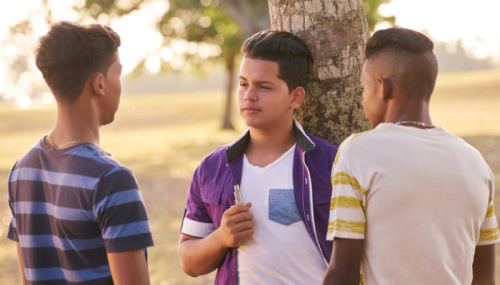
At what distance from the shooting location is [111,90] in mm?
2340

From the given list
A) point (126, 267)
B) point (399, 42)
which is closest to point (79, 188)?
point (126, 267)

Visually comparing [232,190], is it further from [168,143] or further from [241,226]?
[168,143]

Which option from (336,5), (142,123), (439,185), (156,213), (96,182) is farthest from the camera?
(142,123)

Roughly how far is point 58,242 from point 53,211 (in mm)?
120

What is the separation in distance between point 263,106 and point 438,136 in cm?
86

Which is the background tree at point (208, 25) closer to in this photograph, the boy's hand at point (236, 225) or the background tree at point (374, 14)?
the background tree at point (374, 14)

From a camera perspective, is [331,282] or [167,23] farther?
[167,23]

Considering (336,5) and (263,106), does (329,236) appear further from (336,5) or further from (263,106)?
(336,5)

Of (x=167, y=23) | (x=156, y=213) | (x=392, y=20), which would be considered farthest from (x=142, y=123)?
(x=156, y=213)

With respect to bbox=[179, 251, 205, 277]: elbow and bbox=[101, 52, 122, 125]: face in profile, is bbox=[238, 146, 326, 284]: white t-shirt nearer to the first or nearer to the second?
bbox=[179, 251, 205, 277]: elbow

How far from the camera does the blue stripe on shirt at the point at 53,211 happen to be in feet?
6.85

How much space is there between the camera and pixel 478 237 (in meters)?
2.08

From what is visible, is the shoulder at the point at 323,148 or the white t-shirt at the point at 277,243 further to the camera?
the shoulder at the point at 323,148

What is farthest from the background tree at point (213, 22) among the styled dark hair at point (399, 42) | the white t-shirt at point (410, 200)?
the white t-shirt at point (410, 200)
